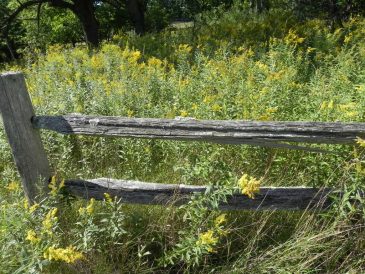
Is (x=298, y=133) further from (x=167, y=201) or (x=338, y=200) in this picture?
(x=167, y=201)

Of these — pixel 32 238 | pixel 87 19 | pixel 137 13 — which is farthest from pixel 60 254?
pixel 87 19

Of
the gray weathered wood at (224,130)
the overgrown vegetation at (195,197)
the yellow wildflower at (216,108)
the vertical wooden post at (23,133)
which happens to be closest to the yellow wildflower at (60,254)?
the overgrown vegetation at (195,197)

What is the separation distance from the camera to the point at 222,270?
2.82 meters

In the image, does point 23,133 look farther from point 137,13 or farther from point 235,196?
point 137,13

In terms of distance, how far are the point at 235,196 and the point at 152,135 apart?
2.66ft

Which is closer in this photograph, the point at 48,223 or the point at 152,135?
the point at 48,223

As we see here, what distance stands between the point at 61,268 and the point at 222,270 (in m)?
1.21

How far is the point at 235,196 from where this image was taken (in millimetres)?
2930

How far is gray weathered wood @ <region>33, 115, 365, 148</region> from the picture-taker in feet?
8.56

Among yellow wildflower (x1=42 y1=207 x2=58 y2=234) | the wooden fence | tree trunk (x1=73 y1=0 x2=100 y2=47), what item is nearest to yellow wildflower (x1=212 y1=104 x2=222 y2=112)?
the wooden fence

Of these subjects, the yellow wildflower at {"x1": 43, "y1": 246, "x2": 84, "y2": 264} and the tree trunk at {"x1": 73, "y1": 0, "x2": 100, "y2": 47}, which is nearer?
the yellow wildflower at {"x1": 43, "y1": 246, "x2": 84, "y2": 264}

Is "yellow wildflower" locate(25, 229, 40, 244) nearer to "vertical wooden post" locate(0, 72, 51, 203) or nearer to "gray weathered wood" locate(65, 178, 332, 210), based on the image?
"vertical wooden post" locate(0, 72, 51, 203)

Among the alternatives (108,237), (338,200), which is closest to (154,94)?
(108,237)

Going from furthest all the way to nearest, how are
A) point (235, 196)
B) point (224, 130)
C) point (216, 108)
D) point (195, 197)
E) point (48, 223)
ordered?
1. point (216, 108)
2. point (235, 196)
3. point (195, 197)
4. point (224, 130)
5. point (48, 223)
